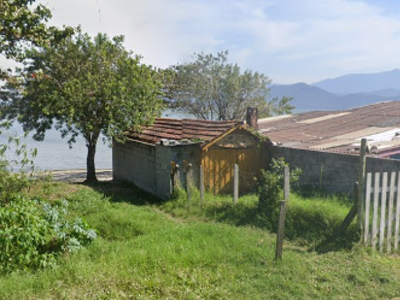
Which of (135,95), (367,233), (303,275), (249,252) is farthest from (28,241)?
(135,95)

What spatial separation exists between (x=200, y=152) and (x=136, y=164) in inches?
142

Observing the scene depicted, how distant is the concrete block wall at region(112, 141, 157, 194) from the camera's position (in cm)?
1352

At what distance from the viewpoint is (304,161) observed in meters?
12.5

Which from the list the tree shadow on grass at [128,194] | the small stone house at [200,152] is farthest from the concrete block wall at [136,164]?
the tree shadow on grass at [128,194]

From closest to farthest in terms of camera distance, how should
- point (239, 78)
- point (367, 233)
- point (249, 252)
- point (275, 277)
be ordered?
point (275, 277) < point (249, 252) < point (367, 233) < point (239, 78)

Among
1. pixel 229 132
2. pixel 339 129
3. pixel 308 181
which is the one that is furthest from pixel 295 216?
pixel 339 129

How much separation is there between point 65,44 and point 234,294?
13019 millimetres

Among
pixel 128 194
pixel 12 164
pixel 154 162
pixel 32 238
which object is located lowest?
pixel 128 194

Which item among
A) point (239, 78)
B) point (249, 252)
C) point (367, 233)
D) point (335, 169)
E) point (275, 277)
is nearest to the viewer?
point (275, 277)

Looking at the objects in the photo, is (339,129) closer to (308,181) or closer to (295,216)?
(308,181)

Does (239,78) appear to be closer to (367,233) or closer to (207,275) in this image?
(367,233)

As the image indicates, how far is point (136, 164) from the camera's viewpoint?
14.9m

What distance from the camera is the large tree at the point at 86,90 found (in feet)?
44.4

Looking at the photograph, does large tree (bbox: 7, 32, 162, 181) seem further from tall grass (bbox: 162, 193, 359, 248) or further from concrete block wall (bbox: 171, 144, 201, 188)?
tall grass (bbox: 162, 193, 359, 248)
